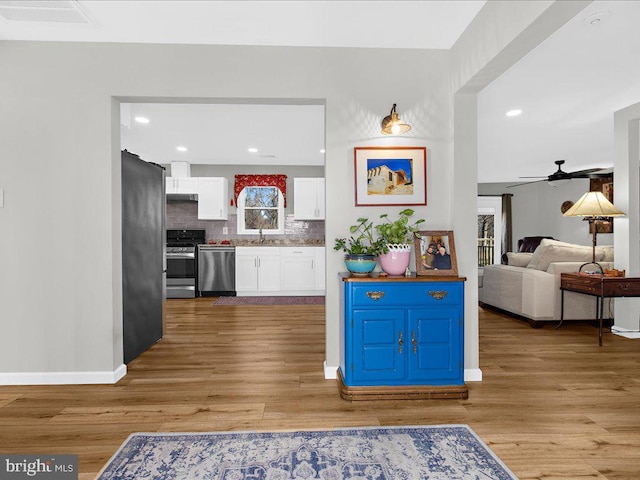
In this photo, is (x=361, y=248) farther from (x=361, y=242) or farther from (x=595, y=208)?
(x=595, y=208)

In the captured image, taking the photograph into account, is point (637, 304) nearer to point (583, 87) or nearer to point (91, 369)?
point (583, 87)

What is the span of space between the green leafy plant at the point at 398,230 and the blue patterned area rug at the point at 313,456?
1209 mm

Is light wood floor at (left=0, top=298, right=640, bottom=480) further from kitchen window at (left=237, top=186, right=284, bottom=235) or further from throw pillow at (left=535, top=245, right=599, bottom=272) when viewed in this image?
kitchen window at (left=237, top=186, right=284, bottom=235)

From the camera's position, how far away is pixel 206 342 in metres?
3.83

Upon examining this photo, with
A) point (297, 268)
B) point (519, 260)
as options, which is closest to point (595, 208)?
point (519, 260)

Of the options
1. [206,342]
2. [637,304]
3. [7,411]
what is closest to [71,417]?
[7,411]

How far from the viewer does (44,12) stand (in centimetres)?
240

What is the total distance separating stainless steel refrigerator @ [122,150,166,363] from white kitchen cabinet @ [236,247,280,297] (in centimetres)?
266

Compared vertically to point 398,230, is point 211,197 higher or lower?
higher

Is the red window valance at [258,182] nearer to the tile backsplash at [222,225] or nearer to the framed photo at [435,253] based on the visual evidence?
the tile backsplash at [222,225]

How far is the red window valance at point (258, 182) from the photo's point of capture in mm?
7148

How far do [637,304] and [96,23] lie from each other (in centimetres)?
558

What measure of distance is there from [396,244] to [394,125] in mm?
845

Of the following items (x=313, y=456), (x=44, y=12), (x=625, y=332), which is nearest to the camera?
(x=313, y=456)
